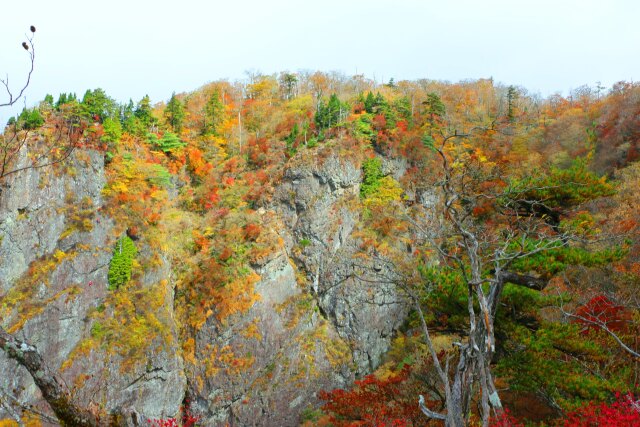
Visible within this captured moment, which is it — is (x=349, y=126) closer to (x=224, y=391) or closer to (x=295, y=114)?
(x=295, y=114)

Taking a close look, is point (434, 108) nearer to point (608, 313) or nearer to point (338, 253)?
point (338, 253)

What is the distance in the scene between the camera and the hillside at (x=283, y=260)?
11094mm

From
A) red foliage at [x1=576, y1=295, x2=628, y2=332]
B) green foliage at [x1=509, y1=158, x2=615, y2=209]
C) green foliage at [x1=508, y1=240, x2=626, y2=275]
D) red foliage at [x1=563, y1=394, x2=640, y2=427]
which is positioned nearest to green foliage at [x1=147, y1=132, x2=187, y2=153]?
green foliage at [x1=509, y1=158, x2=615, y2=209]

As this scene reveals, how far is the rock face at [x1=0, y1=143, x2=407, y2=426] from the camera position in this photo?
1866cm

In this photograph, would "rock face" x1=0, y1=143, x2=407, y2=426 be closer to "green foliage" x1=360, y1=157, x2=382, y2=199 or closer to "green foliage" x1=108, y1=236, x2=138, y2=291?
"green foliage" x1=108, y1=236, x2=138, y2=291

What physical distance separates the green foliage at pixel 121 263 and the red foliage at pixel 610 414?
20.2 m

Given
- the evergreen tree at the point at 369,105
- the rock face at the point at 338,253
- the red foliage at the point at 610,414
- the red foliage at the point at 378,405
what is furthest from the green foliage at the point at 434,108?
the red foliage at the point at 610,414

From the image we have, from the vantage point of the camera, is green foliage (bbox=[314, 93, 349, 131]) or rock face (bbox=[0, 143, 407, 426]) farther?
green foliage (bbox=[314, 93, 349, 131])

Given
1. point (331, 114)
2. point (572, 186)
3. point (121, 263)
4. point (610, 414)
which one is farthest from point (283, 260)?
point (610, 414)

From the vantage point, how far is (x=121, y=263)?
2119 cm

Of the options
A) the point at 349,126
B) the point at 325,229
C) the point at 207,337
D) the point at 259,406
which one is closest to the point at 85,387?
the point at 207,337

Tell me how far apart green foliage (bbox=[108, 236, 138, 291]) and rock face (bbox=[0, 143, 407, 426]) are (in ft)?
1.25

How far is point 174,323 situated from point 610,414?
20.3 meters

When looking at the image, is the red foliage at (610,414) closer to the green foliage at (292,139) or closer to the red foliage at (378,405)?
the red foliage at (378,405)
